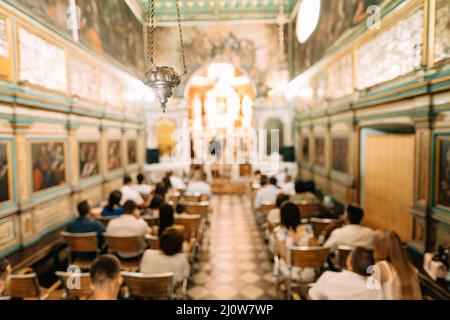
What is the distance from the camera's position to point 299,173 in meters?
11.1

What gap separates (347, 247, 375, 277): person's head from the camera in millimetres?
2271

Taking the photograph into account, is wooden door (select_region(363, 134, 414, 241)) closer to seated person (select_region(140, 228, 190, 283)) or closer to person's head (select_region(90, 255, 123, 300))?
seated person (select_region(140, 228, 190, 283))

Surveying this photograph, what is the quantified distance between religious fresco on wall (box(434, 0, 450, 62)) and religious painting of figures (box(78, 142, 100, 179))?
7.06m

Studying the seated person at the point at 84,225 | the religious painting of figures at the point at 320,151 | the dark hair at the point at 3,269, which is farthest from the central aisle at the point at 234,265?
the religious painting of figures at the point at 320,151

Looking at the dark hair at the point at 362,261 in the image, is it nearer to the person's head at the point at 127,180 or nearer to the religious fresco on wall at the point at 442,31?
the religious fresco on wall at the point at 442,31

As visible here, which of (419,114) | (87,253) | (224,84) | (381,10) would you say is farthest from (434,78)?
(224,84)

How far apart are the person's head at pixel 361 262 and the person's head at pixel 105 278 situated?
205 centimetres

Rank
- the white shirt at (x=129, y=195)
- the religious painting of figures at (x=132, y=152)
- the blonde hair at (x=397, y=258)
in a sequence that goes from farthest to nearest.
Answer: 1. the religious painting of figures at (x=132, y=152)
2. the white shirt at (x=129, y=195)
3. the blonde hair at (x=397, y=258)

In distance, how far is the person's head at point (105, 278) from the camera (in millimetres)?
2264

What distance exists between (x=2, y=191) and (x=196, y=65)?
32.0 ft

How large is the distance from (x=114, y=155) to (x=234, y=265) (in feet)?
17.1
